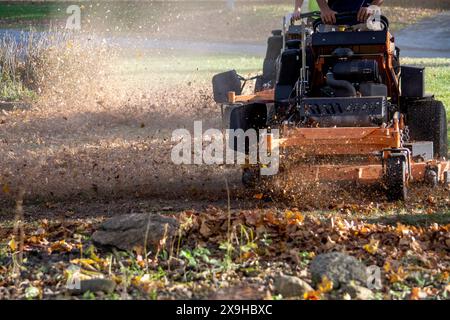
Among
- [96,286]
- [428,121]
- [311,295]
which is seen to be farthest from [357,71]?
[96,286]

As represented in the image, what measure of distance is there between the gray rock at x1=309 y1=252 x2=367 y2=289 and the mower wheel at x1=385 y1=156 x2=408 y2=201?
9.61 feet

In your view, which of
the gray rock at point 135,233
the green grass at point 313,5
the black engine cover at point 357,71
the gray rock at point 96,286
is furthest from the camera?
the green grass at point 313,5

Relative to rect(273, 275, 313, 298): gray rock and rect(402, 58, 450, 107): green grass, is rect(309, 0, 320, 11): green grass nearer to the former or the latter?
rect(402, 58, 450, 107): green grass

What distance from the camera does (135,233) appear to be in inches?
268

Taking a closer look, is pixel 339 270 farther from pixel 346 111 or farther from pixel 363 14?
pixel 363 14

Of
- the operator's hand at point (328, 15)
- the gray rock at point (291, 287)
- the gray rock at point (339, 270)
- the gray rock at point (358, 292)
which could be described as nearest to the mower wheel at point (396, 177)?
the operator's hand at point (328, 15)

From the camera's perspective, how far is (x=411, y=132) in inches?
410

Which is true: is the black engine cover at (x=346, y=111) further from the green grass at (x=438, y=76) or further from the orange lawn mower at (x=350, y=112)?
the green grass at (x=438, y=76)

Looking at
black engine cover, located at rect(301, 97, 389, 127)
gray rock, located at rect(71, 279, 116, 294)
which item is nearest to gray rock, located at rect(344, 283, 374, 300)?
gray rock, located at rect(71, 279, 116, 294)

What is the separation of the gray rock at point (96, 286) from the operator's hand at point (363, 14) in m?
4.90

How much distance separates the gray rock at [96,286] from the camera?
19.2ft

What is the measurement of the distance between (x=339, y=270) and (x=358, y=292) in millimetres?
233
